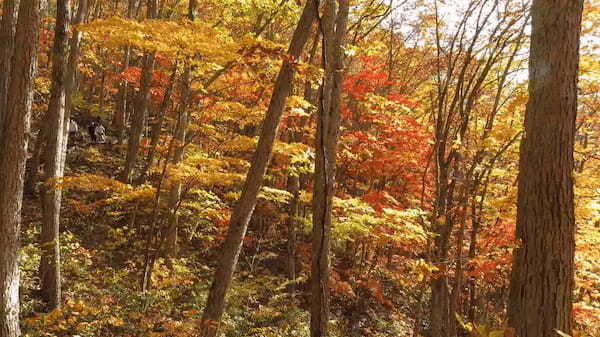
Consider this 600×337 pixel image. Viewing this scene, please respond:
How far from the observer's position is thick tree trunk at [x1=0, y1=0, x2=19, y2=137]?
21.9 ft

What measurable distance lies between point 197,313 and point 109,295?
1.96 metres

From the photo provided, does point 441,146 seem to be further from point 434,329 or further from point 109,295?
point 109,295

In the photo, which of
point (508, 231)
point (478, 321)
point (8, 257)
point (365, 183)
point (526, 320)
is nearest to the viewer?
point (526, 320)

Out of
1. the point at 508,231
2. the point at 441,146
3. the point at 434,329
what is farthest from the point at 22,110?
the point at 508,231

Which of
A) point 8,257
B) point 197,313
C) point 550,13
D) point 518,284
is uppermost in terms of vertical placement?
point 550,13

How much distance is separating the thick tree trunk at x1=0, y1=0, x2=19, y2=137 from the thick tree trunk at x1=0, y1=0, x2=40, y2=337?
2.10 feet

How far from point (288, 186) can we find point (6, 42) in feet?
28.3

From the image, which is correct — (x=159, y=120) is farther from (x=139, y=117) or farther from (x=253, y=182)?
(x=253, y=182)

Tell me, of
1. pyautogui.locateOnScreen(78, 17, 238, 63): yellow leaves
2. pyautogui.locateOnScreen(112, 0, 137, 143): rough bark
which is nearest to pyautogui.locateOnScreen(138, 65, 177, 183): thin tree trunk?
pyautogui.locateOnScreen(78, 17, 238, 63): yellow leaves

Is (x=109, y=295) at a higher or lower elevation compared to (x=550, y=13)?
lower

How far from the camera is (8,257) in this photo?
626 cm

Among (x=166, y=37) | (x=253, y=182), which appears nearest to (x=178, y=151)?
(x=166, y=37)

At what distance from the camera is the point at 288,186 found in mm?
13703

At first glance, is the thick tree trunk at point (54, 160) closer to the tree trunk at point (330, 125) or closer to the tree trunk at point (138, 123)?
the tree trunk at point (138, 123)
